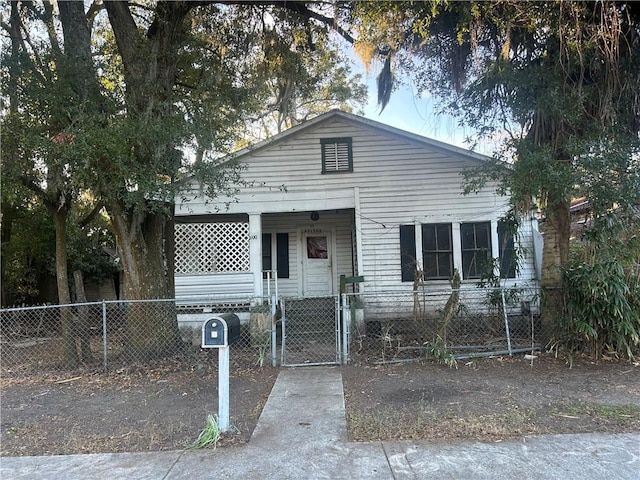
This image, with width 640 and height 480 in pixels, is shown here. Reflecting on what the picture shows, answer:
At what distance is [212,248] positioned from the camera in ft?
32.6

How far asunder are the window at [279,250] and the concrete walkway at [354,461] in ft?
27.4

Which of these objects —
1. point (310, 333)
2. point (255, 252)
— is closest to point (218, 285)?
point (255, 252)

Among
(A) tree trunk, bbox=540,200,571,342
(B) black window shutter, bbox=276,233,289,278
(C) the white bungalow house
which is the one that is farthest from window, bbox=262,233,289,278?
(A) tree trunk, bbox=540,200,571,342

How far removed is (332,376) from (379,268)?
4.31 meters

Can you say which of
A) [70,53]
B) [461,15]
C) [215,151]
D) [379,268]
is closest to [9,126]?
[70,53]

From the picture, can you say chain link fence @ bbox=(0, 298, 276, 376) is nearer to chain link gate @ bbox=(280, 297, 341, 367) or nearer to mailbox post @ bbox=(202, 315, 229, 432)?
chain link gate @ bbox=(280, 297, 341, 367)

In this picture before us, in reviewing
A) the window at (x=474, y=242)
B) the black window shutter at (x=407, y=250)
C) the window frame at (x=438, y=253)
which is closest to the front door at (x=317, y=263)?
the black window shutter at (x=407, y=250)

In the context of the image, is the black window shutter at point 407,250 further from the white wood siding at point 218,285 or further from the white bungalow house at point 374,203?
the white wood siding at point 218,285

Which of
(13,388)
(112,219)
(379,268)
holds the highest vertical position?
(112,219)

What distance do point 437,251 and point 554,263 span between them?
3093mm

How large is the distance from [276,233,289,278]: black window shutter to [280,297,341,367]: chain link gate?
1253 millimetres

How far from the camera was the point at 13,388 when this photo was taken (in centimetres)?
633

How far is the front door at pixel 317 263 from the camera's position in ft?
41.1

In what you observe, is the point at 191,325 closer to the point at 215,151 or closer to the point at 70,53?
the point at 215,151
